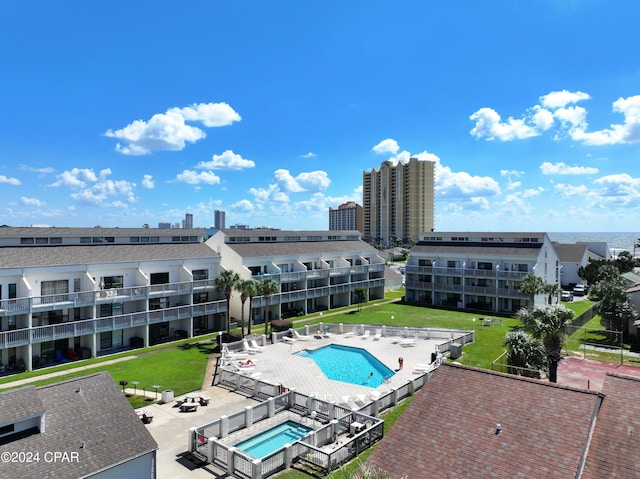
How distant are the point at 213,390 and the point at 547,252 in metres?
49.9

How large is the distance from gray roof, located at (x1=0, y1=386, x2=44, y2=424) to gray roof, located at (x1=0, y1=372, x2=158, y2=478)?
2.36 ft

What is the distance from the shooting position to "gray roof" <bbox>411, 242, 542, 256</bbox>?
5522 centimetres

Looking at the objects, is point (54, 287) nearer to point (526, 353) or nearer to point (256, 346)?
point (256, 346)

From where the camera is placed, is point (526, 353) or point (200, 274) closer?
point (526, 353)

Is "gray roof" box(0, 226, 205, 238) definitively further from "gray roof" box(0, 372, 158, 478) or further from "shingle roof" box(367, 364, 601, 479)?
"shingle roof" box(367, 364, 601, 479)

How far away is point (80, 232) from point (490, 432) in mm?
43045

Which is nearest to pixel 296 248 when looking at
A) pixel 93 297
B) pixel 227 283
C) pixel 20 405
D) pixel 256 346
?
pixel 227 283

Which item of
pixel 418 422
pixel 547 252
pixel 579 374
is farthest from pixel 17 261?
pixel 547 252

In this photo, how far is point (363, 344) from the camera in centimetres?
4022

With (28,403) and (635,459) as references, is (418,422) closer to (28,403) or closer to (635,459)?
(635,459)

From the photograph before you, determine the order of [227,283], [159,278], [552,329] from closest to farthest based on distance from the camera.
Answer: [552,329] < [227,283] < [159,278]

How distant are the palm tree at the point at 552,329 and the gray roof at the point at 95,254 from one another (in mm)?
34096

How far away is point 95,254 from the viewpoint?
1543 inches

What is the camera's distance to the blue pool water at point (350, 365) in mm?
31078
